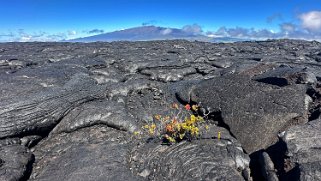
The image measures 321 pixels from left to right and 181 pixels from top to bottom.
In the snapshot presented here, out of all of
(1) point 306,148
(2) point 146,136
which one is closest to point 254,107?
(1) point 306,148

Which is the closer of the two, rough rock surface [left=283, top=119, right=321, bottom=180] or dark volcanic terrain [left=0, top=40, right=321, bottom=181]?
rough rock surface [left=283, top=119, right=321, bottom=180]

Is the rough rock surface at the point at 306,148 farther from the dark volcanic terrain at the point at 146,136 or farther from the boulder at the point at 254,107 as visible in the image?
the boulder at the point at 254,107

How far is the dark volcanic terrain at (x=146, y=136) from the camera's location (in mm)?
9281

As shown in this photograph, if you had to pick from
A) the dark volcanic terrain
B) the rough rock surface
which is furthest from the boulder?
the rough rock surface

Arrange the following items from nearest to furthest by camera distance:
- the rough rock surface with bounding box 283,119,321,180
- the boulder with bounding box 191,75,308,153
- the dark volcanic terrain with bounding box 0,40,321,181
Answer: the rough rock surface with bounding box 283,119,321,180 → the dark volcanic terrain with bounding box 0,40,321,181 → the boulder with bounding box 191,75,308,153

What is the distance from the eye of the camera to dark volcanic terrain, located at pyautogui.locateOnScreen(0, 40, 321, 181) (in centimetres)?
928

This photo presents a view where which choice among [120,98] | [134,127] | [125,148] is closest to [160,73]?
[120,98]

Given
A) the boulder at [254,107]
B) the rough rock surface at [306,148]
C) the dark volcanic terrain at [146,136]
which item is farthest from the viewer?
the boulder at [254,107]

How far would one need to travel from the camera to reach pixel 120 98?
1516cm

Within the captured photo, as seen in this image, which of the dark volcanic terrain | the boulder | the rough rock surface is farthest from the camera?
the boulder

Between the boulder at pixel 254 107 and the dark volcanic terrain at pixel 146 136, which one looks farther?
the boulder at pixel 254 107

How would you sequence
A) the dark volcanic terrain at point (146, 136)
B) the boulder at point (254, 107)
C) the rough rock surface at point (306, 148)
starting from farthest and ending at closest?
the boulder at point (254, 107)
the dark volcanic terrain at point (146, 136)
the rough rock surface at point (306, 148)

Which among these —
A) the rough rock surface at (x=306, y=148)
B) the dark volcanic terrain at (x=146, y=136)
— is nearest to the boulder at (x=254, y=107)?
the dark volcanic terrain at (x=146, y=136)

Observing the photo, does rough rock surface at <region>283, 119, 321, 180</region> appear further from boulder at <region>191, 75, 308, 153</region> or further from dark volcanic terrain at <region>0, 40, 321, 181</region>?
boulder at <region>191, 75, 308, 153</region>
